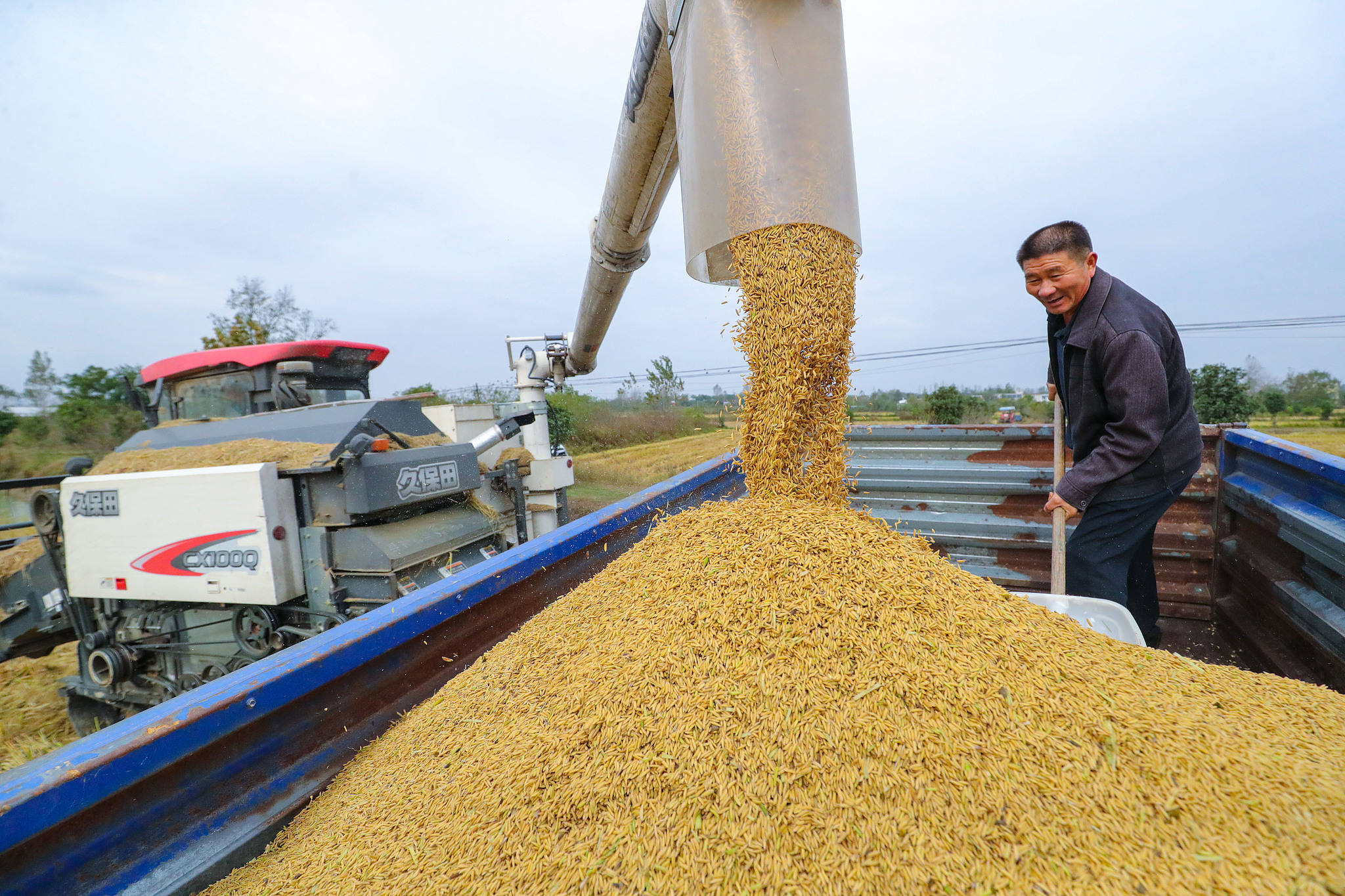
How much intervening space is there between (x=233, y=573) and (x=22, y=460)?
45.7 ft

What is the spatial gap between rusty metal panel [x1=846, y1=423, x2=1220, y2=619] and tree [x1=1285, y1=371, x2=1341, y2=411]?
91.8ft

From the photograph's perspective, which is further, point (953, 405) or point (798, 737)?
point (953, 405)

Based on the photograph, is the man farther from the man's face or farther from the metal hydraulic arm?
the metal hydraulic arm

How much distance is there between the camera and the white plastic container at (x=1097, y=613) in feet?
6.12

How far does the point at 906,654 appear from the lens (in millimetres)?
1296

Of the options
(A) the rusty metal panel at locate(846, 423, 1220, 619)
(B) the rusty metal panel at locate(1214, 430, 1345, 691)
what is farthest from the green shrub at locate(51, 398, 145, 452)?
(B) the rusty metal panel at locate(1214, 430, 1345, 691)

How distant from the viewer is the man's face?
208cm

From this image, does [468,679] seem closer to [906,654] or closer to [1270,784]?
[906,654]

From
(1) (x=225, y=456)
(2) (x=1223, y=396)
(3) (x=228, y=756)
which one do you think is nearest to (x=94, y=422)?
(1) (x=225, y=456)

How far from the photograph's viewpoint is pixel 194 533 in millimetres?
2871

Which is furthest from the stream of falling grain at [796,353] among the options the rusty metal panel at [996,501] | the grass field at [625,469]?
the grass field at [625,469]

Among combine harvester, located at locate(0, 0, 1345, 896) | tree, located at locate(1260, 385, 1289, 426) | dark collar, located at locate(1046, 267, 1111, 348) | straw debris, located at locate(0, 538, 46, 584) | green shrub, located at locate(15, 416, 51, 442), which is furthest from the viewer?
tree, located at locate(1260, 385, 1289, 426)

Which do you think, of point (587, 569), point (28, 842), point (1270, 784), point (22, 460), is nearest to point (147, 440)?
point (587, 569)

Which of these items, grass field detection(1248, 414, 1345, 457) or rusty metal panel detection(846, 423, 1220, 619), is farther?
grass field detection(1248, 414, 1345, 457)
